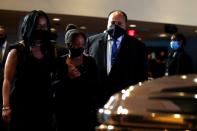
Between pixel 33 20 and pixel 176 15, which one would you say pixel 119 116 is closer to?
pixel 33 20

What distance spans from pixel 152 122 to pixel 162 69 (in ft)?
32.3

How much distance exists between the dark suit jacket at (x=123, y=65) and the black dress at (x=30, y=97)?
0.60 meters

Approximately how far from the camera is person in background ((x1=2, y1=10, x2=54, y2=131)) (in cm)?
325

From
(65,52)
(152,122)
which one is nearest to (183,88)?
(152,122)

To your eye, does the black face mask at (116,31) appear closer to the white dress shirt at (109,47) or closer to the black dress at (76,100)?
the white dress shirt at (109,47)

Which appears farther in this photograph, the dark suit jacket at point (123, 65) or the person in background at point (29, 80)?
the dark suit jacket at point (123, 65)

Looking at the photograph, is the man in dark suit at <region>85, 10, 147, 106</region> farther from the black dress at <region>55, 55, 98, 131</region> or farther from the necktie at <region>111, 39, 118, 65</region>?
the black dress at <region>55, 55, 98, 131</region>

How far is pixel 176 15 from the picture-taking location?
11.1 m

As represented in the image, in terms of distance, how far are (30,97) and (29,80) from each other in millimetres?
121

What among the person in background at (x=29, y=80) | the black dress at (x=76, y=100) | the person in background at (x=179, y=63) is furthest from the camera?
the person in background at (x=179, y=63)

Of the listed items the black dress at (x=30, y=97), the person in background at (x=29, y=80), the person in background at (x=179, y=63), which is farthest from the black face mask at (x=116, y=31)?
the person in background at (x=179, y=63)

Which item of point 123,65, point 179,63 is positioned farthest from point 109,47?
point 179,63

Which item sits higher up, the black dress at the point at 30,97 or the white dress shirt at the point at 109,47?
the white dress shirt at the point at 109,47

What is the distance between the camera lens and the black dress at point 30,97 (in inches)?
129
